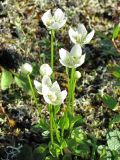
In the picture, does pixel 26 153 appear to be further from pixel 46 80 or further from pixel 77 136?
pixel 46 80

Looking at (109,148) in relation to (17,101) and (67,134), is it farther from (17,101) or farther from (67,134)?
(17,101)

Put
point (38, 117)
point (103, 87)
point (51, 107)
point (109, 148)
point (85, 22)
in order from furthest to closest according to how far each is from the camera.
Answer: point (85, 22) < point (103, 87) < point (38, 117) < point (109, 148) < point (51, 107)

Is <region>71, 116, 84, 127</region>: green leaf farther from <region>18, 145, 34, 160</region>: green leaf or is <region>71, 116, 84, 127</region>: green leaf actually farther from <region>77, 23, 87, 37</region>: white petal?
<region>77, 23, 87, 37</region>: white petal

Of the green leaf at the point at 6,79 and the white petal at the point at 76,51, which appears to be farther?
the green leaf at the point at 6,79

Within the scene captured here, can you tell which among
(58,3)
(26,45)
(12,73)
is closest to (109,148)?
(12,73)

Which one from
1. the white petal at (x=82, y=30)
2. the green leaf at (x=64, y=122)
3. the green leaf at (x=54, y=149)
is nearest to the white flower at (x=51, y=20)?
the white petal at (x=82, y=30)

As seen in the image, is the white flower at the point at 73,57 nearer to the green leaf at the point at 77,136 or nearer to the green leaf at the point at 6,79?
the green leaf at the point at 77,136
